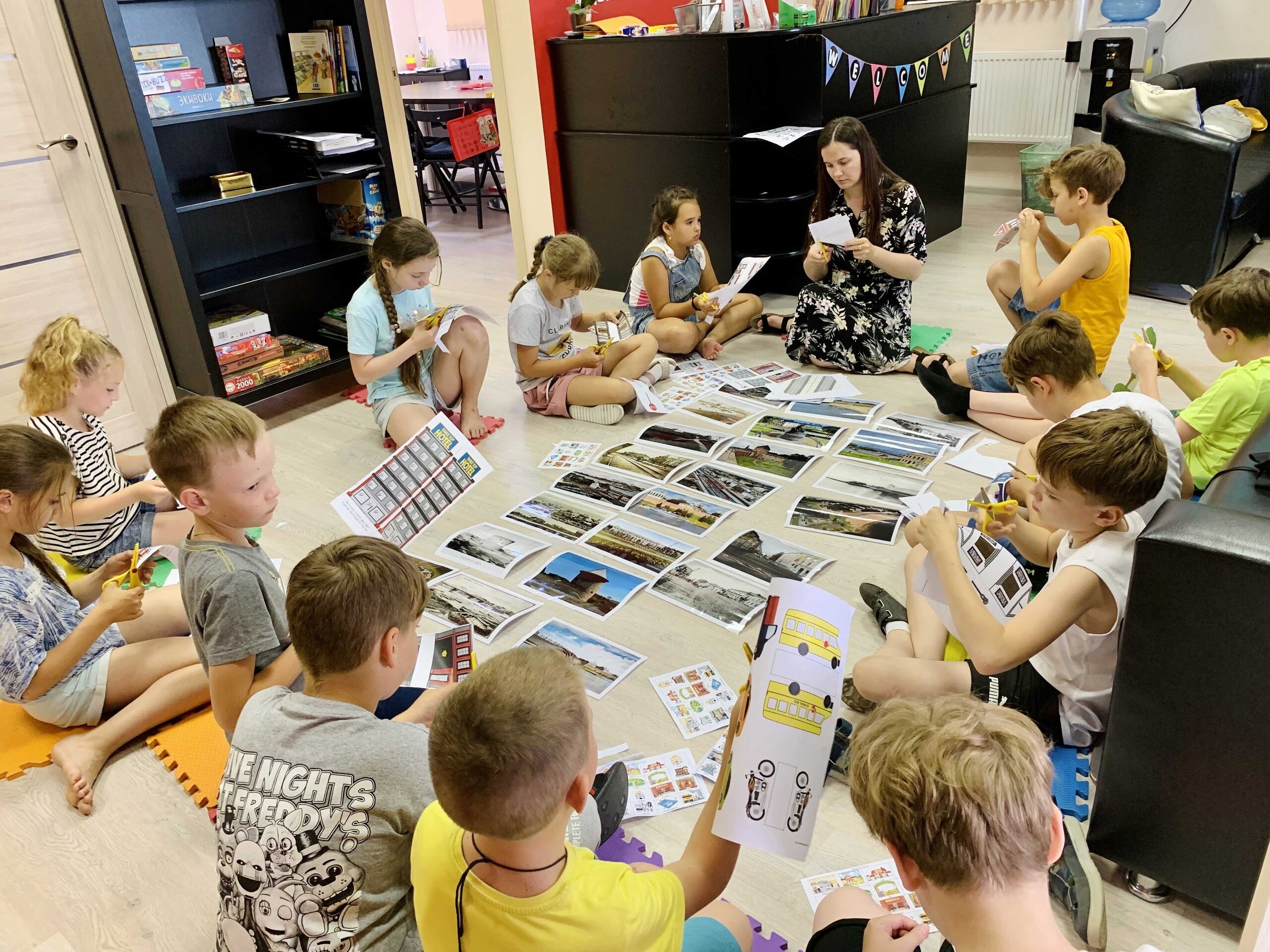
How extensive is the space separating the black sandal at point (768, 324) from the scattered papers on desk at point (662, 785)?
2.70 m

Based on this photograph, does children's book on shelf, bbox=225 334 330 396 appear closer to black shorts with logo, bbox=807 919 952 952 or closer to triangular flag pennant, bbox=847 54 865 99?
triangular flag pennant, bbox=847 54 865 99

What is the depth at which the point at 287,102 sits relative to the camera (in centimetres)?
365

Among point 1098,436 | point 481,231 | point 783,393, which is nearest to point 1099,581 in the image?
point 1098,436

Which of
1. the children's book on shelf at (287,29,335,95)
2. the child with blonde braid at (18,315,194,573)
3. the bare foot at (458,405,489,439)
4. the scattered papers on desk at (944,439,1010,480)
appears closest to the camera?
the child with blonde braid at (18,315,194,573)

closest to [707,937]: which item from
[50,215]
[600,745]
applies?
[600,745]

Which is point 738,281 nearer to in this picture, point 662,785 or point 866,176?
point 866,176

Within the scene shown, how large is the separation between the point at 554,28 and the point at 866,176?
216 cm

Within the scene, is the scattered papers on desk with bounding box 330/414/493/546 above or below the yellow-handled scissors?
below

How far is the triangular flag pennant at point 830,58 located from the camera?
414 centimetres

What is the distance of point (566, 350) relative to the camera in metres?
3.60

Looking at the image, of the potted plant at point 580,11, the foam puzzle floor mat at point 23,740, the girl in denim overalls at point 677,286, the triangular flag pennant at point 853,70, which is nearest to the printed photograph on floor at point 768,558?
the girl in denim overalls at point 677,286

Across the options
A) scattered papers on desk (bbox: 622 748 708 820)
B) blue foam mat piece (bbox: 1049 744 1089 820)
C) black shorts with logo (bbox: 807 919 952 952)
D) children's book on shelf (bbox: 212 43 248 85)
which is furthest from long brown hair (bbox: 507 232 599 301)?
black shorts with logo (bbox: 807 919 952 952)

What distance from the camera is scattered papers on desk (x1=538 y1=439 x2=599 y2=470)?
322cm

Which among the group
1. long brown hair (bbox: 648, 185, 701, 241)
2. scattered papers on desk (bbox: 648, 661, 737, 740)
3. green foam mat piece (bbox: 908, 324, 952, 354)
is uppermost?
long brown hair (bbox: 648, 185, 701, 241)
